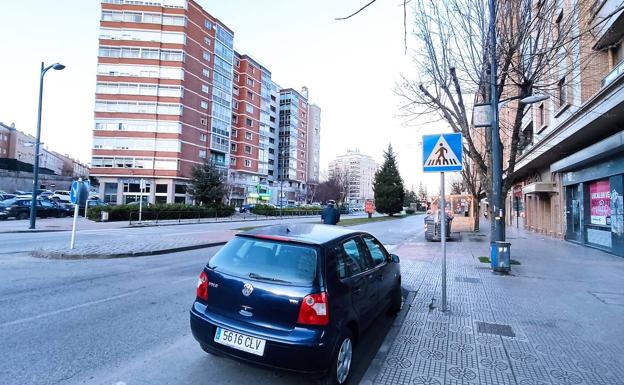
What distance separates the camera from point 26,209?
84.7 ft

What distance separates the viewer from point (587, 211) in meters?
14.9

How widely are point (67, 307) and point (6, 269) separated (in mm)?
4125

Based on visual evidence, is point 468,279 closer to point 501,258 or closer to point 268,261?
point 501,258

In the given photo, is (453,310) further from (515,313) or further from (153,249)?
(153,249)

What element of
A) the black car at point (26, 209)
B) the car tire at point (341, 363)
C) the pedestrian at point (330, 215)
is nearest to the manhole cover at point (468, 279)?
the pedestrian at point (330, 215)

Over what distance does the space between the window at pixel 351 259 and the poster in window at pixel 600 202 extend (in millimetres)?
13443

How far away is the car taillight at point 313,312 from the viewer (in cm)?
295

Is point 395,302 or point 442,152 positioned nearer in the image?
→ point 395,302

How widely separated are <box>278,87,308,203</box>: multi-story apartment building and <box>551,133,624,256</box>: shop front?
244ft

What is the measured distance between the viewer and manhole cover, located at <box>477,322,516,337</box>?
4605 mm

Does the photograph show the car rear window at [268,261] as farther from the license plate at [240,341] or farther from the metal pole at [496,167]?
the metal pole at [496,167]

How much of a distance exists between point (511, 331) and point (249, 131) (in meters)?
69.8

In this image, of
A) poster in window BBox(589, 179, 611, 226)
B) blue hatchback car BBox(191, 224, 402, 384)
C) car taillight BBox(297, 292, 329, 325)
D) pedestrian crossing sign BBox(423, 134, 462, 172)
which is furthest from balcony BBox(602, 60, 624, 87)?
car taillight BBox(297, 292, 329, 325)

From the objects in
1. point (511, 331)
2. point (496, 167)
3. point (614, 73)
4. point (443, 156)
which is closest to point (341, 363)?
point (511, 331)
